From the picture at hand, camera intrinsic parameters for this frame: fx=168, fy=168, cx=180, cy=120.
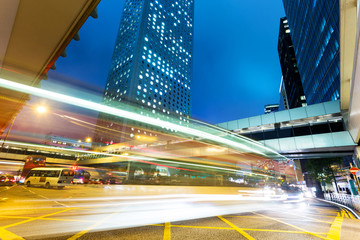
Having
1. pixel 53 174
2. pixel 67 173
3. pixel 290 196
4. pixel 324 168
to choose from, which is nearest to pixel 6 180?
pixel 53 174

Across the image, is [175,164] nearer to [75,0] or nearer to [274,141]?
[274,141]

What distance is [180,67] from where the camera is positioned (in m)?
121

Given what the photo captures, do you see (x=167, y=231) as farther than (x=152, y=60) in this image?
No

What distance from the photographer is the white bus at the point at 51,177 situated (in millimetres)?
18719

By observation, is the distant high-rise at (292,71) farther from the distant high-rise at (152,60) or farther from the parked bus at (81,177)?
the parked bus at (81,177)

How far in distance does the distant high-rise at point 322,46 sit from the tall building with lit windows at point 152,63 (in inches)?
2739

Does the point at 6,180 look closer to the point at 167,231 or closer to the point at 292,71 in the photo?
the point at 167,231

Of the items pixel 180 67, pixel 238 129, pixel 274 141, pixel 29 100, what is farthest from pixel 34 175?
pixel 180 67

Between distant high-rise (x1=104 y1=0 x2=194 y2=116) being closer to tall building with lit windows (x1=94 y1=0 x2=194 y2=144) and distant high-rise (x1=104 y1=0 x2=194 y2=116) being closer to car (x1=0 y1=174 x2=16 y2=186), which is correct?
tall building with lit windows (x1=94 y1=0 x2=194 y2=144)

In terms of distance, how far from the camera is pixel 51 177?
19.2 meters

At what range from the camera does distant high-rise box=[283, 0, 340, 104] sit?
26672mm

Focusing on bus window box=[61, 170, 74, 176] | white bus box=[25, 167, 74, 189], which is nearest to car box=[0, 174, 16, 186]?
white bus box=[25, 167, 74, 189]

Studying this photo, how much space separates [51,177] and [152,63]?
90683mm

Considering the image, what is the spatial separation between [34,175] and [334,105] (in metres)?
35.0
